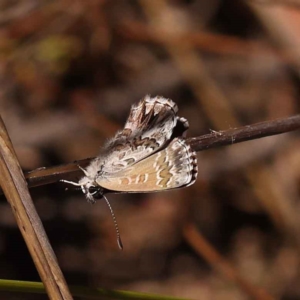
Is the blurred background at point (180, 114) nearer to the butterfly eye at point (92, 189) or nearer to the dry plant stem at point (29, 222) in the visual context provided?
the butterfly eye at point (92, 189)

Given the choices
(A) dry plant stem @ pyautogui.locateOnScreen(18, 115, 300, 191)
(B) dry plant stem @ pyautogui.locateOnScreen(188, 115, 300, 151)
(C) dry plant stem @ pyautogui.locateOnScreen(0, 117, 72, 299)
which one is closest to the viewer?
(C) dry plant stem @ pyautogui.locateOnScreen(0, 117, 72, 299)

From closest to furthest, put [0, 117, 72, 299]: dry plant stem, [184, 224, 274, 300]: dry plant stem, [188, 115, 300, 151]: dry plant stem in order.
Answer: [0, 117, 72, 299]: dry plant stem
[188, 115, 300, 151]: dry plant stem
[184, 224, 274, 300]: dry plant stem

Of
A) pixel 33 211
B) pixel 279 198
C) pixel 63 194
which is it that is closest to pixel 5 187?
pixel 33 211

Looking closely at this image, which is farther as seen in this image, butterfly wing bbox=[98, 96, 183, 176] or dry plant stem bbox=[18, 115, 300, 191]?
butterfly wing bbox=[98, 96, 183, 176]

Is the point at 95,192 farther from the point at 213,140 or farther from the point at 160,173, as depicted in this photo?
the point at 213,140

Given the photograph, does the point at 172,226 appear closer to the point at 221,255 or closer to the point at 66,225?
the point at 221,255

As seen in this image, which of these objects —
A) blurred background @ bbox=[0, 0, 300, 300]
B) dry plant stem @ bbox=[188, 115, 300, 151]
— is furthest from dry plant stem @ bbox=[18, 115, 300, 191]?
blurred background @ bbox=[0, 0, 300, 300]

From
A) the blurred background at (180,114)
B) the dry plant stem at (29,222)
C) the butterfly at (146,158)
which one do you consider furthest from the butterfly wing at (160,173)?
the blurred background at (180,114)

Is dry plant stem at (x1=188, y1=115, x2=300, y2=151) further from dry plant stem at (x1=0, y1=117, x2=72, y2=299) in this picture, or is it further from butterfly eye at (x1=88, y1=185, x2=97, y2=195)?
dry plant stem at (x1=0, y1=117, x2=72, y2=299)
